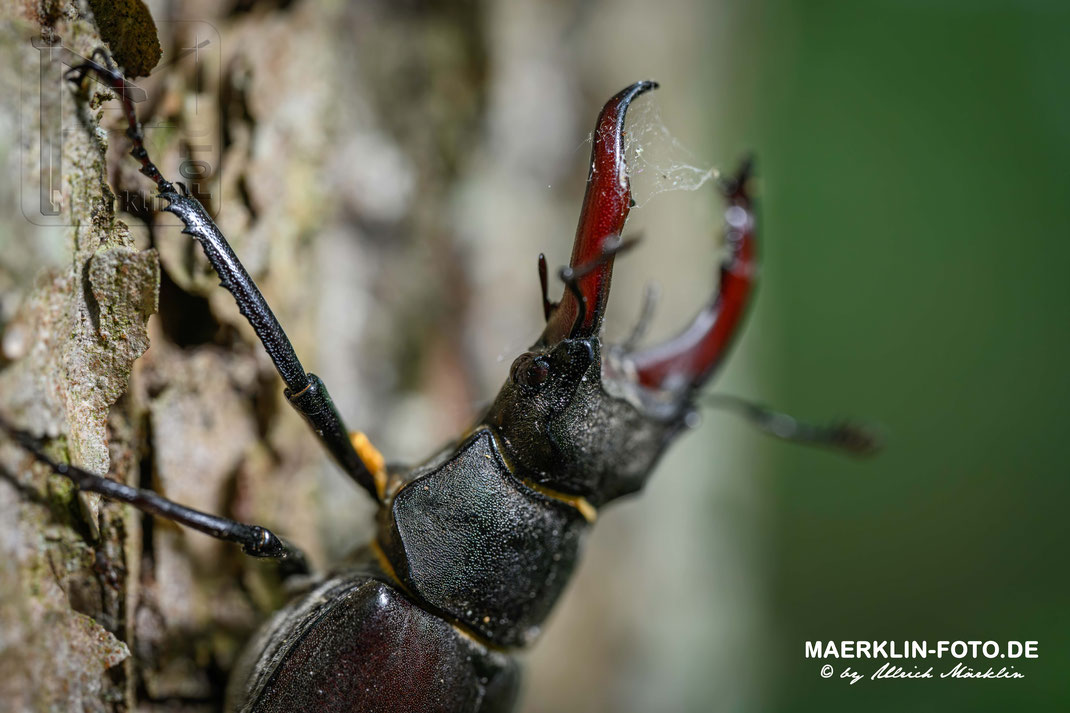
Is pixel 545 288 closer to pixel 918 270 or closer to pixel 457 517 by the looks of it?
pixel 457 517

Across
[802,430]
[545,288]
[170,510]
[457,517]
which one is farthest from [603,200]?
[802,430]

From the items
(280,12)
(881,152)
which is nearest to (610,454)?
(280,12)

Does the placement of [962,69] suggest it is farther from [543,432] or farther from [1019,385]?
[543,432]

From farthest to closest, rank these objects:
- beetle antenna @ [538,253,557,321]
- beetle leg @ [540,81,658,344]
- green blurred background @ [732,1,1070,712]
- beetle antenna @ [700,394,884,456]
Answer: green blurred background @ [732,1,1070,712]
beetle antenna @ [700,394,884,456]
beetle antenna @ [538,253,557,321]
beetle leg @ [540,81,658,344]

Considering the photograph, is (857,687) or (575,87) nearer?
(575,87)

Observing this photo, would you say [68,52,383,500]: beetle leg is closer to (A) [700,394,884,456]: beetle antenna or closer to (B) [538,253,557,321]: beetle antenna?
(B) [538,253,557,321]: beetle antenna

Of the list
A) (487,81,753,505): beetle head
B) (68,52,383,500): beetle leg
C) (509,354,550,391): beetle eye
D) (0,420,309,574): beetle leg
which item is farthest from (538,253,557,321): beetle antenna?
(0,420,309,574): beetle leg
